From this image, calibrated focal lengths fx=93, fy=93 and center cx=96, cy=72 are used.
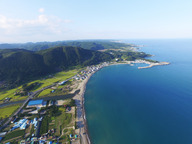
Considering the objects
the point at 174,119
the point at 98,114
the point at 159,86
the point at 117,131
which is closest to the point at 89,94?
the point at 98,114

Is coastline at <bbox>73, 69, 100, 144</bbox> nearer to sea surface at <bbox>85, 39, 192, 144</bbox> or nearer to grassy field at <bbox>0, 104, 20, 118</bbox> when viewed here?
sea surface at <bbox>85, 39, 192, 144</bbox>

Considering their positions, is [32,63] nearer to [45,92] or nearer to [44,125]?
[45,92]

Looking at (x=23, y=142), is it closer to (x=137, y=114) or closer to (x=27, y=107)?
(x=27, y=107)

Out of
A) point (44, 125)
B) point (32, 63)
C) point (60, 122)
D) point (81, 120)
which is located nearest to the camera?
point (44, 125)

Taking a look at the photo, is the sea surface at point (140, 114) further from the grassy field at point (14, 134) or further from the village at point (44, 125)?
the grassy field at point (14, 134)

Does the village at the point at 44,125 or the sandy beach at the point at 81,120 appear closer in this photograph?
the village at the point at 44,125

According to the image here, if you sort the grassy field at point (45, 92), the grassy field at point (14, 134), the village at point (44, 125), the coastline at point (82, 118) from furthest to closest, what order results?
the grassy field at point (45, 92) → the grassy field at point (14, 134) → the coastline at point (82, 118) → the village at point (44, 125)

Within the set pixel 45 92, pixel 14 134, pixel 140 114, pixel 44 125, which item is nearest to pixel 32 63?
pixel 45 92

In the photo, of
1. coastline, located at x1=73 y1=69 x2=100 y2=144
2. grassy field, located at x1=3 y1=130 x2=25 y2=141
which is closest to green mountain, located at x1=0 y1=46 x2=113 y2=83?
grassy field, located at x1=3 y1=130 x2=25 y2=141

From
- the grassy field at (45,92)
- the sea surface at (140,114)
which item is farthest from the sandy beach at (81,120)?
the grassy field at (45,92)
